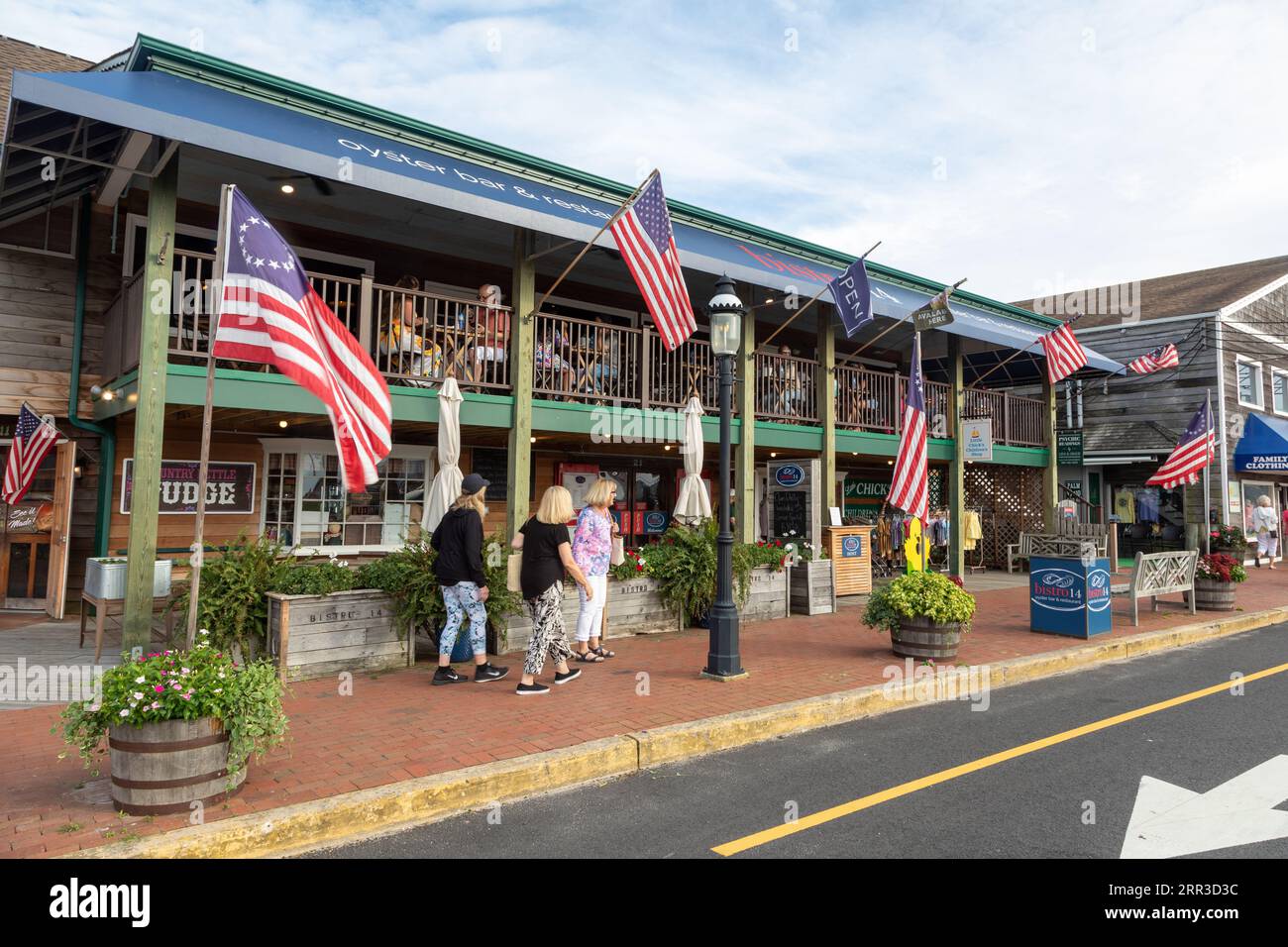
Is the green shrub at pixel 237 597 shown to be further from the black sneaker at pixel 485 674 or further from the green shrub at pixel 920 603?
the green shrub at pixel 920 603

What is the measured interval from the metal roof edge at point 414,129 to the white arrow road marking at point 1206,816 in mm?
9833

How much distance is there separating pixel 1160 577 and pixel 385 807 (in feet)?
38.7

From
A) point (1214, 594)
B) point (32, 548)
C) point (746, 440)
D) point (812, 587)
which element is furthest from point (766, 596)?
point (32, 548)

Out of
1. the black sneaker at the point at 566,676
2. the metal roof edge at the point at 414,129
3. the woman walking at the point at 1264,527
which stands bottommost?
the black sneaker at the point at 566,676

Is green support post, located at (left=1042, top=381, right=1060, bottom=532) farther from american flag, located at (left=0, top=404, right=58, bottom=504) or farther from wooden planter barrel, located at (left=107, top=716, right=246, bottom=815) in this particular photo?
american flag, located at (left=0, top=404, right=58, bottom=504)

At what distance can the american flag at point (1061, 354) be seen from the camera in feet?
47.2

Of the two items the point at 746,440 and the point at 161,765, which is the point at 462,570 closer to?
the point at 161,765

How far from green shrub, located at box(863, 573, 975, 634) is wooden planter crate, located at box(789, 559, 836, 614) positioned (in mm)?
2861

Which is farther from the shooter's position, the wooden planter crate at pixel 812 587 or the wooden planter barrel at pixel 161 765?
the wooden planter crate at pixel 812 587

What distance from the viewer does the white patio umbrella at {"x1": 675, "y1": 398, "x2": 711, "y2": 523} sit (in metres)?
10.2

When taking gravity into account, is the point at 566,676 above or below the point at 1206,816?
above

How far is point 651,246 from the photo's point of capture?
28.1ft

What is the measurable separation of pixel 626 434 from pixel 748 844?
702 centimetres

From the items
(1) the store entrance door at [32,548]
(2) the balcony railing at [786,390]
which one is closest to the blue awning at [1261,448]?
(2) the balcony railing at [786,390]
